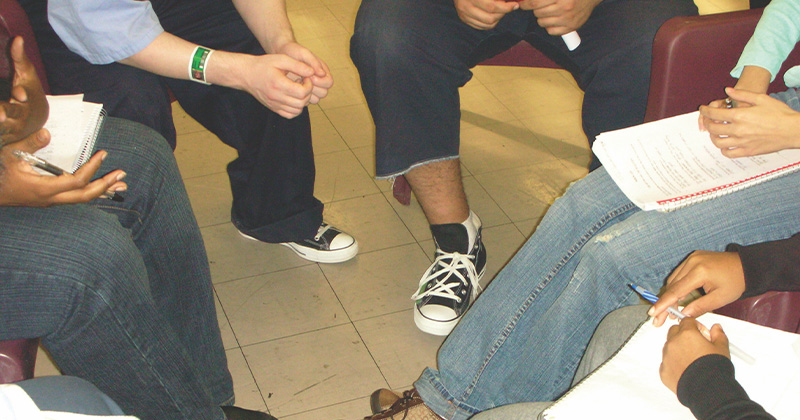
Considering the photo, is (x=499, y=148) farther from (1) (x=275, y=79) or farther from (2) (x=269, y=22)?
(1) (x=275, y=79)

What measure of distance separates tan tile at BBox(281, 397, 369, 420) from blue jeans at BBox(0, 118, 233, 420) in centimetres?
17

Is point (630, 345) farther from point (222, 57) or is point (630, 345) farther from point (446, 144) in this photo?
point (222, 57)

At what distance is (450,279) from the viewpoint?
5.44ft

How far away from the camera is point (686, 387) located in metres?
0.75

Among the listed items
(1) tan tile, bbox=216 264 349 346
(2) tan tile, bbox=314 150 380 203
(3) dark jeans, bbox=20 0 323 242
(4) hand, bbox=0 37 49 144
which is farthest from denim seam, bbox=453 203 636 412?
(2) tan tile, bbox=314 150 380 203

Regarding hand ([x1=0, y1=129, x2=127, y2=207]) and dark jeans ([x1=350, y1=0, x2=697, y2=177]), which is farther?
dark jeans ([x1=350, y1=0, x2=697, y2=177])

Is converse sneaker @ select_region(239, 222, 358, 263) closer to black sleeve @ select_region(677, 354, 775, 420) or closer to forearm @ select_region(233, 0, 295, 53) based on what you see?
forearm @ select_region(233, 0, 295, 53)

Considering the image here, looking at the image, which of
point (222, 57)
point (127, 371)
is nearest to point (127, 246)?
point (127, 371)

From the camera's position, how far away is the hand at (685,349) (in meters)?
0.77

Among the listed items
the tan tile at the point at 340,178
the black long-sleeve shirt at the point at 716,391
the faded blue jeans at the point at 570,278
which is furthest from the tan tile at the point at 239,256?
the black long-sleeve shirt at the point at 716,391

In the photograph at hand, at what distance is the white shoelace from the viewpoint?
64.0 inches

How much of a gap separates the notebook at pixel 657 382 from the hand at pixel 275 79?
0.84 metres

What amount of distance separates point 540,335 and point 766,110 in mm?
523

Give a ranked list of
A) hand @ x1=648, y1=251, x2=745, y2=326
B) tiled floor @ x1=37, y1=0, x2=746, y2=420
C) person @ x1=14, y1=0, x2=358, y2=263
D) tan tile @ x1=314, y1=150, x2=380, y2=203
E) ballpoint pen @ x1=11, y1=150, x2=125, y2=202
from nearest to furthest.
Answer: hand @ x1=648, y1=251, x2=745, y2=326
ballpoint pen @ x1=11, y1=150, x2=125, y2=202
person @ x1=14, y1=0, x2=358, y2=263
tiled floor @ x1=37, y1=0, x2=746, y2=420
tan tile @ x1=314, y1=150, x2=380, y2=203
